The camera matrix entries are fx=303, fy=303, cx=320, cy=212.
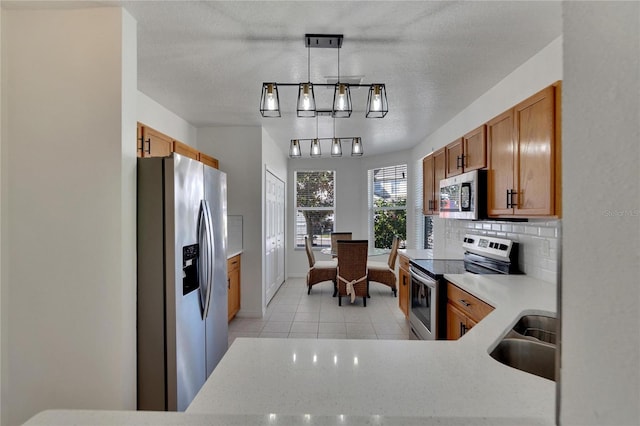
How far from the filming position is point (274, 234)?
4.98m

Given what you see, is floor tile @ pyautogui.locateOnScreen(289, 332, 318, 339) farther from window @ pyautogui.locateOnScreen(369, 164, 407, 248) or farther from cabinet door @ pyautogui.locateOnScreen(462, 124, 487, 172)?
window @ pyautogui.locateOnScreen(369, 164, 407, 248)

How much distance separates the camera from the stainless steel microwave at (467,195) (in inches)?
96.8

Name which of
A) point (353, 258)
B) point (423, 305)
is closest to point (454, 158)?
point (423, 305)

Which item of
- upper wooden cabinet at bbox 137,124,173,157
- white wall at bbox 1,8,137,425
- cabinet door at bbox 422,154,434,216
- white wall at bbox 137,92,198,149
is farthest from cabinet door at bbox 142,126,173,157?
cabinet door at bbox 422,154,434,216

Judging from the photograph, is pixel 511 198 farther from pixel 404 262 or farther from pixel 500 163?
pixel 404 262

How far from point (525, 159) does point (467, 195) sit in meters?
0.67

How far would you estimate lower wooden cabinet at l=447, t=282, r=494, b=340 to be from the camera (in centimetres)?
186

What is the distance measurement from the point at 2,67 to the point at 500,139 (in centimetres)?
315

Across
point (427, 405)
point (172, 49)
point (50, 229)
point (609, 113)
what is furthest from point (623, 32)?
point (172, 49)

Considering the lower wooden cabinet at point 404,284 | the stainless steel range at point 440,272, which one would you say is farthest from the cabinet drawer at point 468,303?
the lower wooden cabinet at point 404,284

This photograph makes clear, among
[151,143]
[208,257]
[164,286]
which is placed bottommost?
[164,286]

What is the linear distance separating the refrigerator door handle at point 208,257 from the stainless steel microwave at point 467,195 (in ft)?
6.82

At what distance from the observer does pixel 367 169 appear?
20.1 ft

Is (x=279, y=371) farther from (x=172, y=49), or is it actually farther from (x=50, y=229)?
(x=172, y=49)
